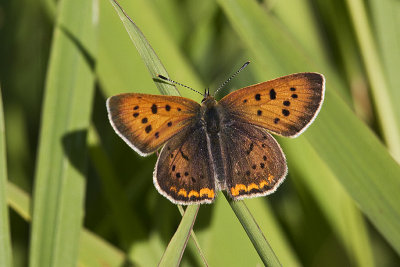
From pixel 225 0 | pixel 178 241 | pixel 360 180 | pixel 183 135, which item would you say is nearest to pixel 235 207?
pixel 178 241

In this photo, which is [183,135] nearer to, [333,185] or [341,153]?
[341,153]

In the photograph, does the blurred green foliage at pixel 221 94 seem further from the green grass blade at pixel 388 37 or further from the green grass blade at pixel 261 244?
the green grass blade at pixel 261 244

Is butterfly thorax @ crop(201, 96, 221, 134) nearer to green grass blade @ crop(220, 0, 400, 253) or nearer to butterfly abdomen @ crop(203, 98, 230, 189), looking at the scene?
butterfly abdomen @ crop(203, 98, 230, 189)

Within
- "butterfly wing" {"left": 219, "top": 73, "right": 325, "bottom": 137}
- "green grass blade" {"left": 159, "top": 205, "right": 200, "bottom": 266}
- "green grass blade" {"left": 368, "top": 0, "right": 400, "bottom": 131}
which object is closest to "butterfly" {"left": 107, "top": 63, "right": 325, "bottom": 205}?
"butterfly wing" {"left": 219, "top": 73, "right": 325, "bottom": 137}

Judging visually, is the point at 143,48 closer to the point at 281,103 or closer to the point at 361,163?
the point at 281,103

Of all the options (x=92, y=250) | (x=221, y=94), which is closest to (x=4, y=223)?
(x=92, y=250)

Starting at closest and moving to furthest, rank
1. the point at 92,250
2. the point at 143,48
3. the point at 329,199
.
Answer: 1. the point at 143,48
2. the point at 92,250
3. the point at 329,199
